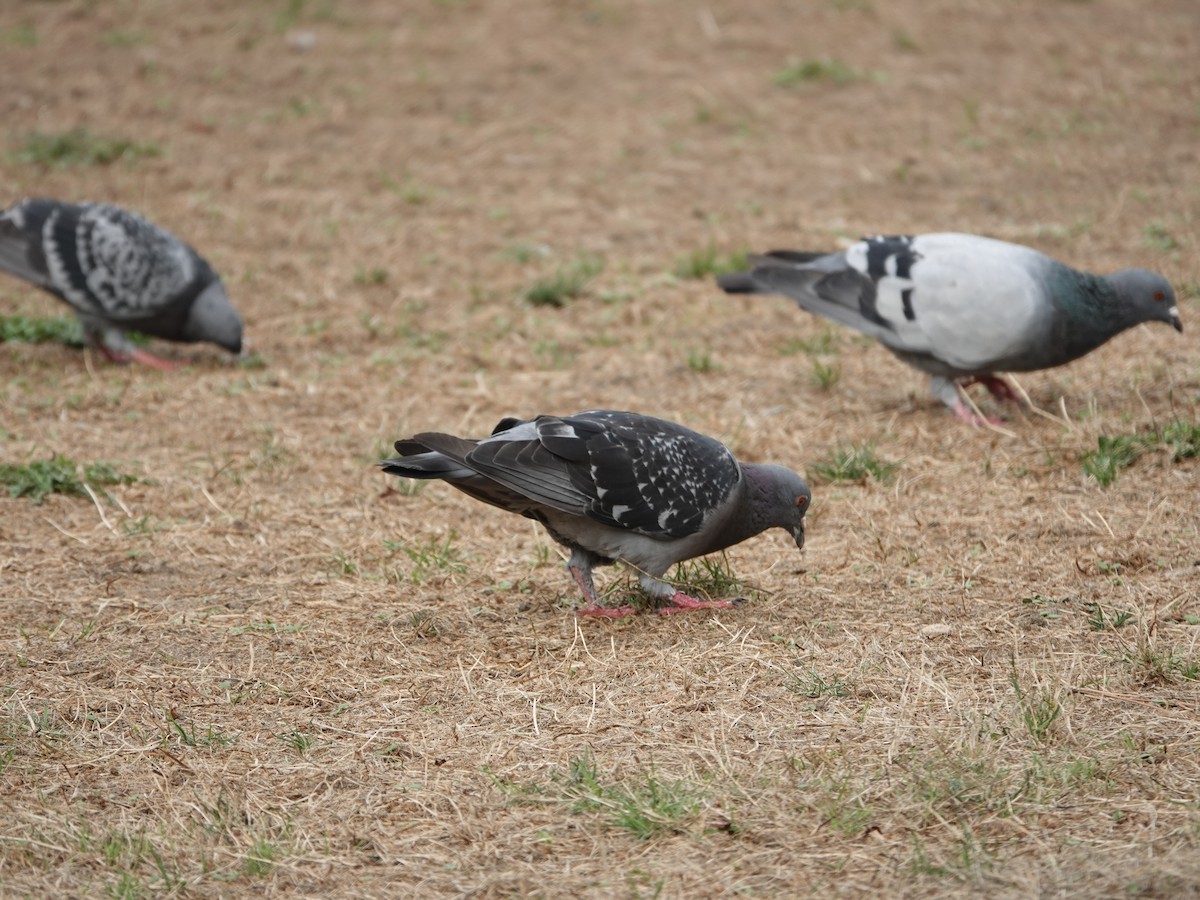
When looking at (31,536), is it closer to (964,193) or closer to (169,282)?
(169,282)

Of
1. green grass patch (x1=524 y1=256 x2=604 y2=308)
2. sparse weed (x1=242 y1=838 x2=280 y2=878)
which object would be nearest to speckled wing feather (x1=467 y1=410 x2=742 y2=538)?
sparse weed (x1=242 y1=838 x2=280 y2=878)

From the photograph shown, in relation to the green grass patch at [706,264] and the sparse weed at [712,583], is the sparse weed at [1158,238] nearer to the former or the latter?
the green grass patch at [706,264]

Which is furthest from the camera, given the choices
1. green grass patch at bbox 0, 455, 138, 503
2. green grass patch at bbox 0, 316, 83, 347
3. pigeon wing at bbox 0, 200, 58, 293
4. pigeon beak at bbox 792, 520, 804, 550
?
green grass patch at bbox 0, 316, 83, 347

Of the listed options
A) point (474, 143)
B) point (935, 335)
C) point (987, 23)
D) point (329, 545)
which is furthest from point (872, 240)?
point (987, 23)

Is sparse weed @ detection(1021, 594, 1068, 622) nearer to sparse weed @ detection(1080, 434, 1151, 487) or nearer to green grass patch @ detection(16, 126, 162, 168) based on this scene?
sparse weed @ detection(1080, 434, 1151, 487)

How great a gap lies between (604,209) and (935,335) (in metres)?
4.16

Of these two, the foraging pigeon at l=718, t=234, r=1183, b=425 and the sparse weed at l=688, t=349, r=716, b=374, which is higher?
the foraging pigeon at l=718, t=234, r=1183, b=425

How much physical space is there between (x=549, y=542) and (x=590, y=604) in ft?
2.93

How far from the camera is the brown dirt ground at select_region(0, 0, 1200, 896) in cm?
327

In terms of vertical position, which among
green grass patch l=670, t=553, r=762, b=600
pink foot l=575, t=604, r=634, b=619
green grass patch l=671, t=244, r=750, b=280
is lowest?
green grass patch l=671, t=244, r=750, b=280

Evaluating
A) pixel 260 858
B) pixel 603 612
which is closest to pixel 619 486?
pixel 603 612

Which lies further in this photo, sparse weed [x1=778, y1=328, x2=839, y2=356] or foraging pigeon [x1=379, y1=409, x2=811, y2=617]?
sparse weed [x1=778, y1=328, x2=839, y2=356]

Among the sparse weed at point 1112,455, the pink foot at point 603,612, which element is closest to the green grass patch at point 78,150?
the pink foot at point 603,612

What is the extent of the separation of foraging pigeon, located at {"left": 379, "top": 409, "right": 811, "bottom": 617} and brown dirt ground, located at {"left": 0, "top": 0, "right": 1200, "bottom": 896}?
28 centimetres
